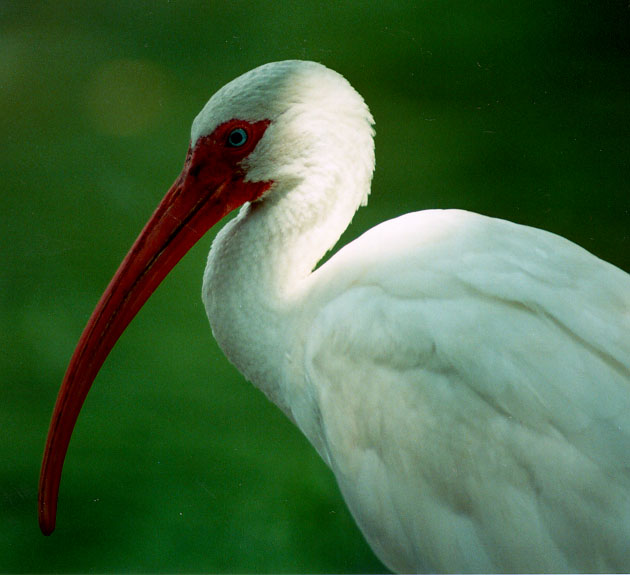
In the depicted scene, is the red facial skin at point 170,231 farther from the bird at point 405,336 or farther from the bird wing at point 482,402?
the bird wing at point 482,402

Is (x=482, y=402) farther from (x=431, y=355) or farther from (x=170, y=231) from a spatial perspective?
(x=170, y=231)

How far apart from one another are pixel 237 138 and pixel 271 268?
0.93 feet

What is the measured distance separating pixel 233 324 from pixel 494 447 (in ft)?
2.06

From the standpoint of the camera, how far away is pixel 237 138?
171 centimetres

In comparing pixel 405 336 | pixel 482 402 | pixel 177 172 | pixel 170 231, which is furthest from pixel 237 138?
pixel 177 172

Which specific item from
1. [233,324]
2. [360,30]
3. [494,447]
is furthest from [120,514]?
[360,30]

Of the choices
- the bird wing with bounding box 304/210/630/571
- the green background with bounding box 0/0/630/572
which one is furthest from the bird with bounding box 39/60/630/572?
the green background with bounding box 0/0/630/572

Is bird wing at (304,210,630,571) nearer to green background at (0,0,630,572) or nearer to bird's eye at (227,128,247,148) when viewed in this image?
bird's eye at (227,128,247,148)

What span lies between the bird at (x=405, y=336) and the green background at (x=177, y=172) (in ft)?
2.58

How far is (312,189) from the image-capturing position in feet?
5.74

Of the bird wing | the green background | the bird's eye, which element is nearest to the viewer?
the bird wing

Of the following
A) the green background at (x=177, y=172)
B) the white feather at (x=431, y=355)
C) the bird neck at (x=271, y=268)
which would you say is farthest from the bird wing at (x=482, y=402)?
the green background at (x=177, y=172)

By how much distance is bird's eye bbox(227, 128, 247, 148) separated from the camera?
1.70 m

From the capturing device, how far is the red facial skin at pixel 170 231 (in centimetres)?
172
